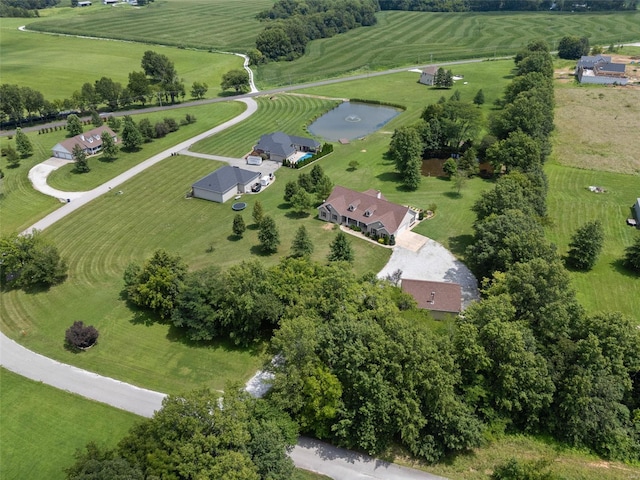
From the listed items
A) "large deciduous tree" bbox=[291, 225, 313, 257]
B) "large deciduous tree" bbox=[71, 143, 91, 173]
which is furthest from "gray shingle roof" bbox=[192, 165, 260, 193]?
"large deciduous tree" bbox=[71, 143, 91, 173]

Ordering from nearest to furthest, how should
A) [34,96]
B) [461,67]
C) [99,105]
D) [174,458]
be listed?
[174,458] → [34,96] → [99,105] → [461,67]

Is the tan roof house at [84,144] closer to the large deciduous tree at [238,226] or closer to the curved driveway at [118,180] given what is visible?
the curved driveway at [118,180]

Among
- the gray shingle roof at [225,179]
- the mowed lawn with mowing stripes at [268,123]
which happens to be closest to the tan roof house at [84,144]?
the mowed lawn with mowing stripes at [268,123]

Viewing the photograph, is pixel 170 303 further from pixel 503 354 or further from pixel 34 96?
pixel 34 96

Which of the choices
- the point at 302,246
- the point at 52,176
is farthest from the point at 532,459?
the point at 52,176

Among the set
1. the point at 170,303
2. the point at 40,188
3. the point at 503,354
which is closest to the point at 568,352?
the point at 503,354

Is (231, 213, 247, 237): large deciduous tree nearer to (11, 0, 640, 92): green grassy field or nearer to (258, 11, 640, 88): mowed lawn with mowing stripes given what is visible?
(11, 0, 640, 92): green grassy field
